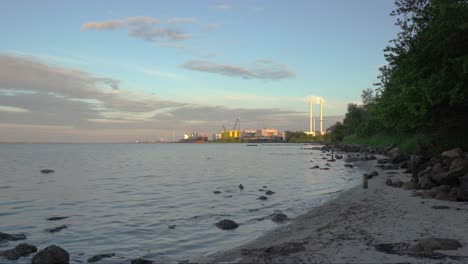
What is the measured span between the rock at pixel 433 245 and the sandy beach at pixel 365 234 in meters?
0.15

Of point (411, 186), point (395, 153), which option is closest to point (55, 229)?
point (411, 186)

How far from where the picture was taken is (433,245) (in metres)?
9.24

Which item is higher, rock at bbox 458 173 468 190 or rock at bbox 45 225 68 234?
rock at bbox 458 173 468 190

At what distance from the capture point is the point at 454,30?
20.2m

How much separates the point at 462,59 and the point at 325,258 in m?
15.0

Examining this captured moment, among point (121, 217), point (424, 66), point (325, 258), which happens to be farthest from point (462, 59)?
point (121, 217)

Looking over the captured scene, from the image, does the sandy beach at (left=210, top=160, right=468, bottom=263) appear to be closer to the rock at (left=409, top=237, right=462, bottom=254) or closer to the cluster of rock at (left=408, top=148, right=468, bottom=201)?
the rock at (left=409, top=237, right=462, bottom=254)

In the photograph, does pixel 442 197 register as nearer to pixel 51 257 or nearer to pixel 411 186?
pixel 411 186

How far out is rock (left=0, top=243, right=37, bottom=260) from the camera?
11.0m

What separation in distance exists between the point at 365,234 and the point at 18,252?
969cm

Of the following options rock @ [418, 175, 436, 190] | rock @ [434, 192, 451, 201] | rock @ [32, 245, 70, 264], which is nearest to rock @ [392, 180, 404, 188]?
rock @ [418, 175, 436, 190]

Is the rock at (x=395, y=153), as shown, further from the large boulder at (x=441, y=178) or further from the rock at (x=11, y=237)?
the rock at (x=11, y=237)

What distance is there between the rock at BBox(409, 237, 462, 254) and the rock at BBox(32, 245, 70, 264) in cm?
856

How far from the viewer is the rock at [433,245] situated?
30.0ft
